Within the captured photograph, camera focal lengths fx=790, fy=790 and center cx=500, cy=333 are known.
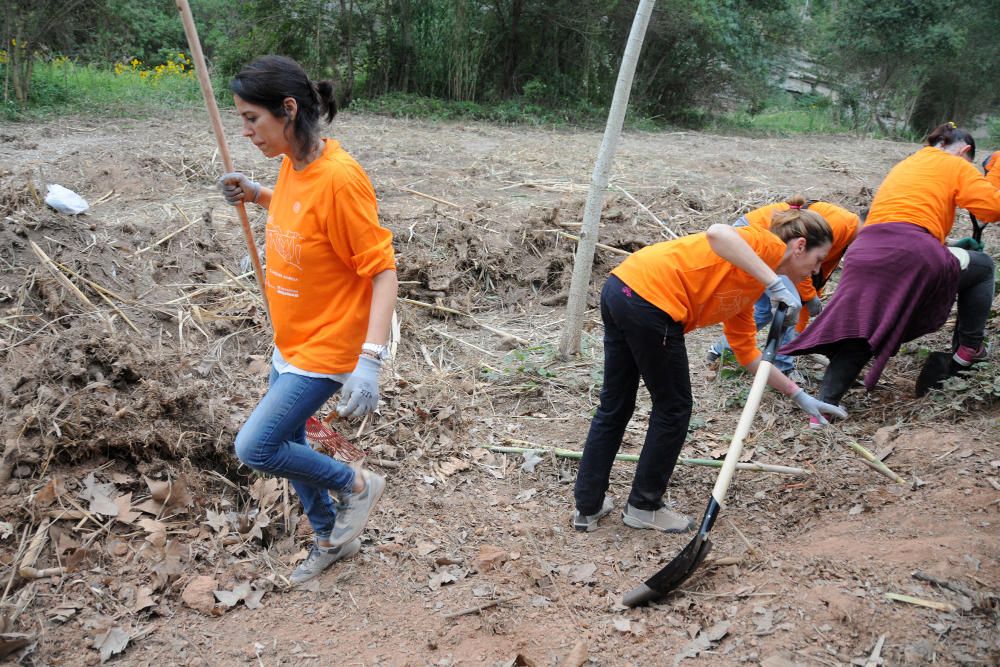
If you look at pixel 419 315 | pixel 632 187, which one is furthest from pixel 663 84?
pixel 419 315

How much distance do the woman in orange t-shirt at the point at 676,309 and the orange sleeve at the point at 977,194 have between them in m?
1.65

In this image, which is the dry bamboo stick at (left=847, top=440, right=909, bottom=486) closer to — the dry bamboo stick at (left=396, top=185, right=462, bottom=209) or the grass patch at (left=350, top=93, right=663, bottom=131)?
the dry bamboo stick at (left=396, top=185, right=462, bottom=209)

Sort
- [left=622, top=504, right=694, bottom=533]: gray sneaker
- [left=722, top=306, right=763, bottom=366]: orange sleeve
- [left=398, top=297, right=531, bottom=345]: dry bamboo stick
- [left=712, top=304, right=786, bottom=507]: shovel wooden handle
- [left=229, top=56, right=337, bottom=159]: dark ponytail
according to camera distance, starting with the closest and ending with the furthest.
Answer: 1. [left=229, top=56, right=337, bottom=159]: dark ponytail
2. [left=712, top=304, right=786, bottom=507]: shovel wooden handle
3. [left=722, top=306, right=763, bottom=366]: orange sleeve
4. [left=622, top=504, right=694, bottom=533]: gray sneaker
5. [left=398, top=297, right=531, bottom=345]: dry bamboo stick

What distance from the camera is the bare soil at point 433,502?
282 cm

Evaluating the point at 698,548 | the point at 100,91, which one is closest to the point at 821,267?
the point at 698,548

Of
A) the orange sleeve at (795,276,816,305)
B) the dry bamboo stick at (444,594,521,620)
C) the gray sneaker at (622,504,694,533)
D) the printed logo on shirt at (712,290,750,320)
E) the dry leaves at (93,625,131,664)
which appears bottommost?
the dry leaves at (93,625,131,664)

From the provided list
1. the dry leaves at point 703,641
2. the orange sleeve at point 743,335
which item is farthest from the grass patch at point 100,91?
the dry leaves at point 703,641

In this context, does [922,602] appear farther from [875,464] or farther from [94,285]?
[94,285]

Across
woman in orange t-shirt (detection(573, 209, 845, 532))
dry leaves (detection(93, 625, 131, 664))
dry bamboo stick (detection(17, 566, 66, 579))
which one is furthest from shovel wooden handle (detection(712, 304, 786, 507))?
dry bamboo stick (detection(17, 566, 66, 579))

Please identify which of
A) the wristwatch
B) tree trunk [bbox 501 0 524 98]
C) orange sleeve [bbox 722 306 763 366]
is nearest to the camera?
the wristwatch

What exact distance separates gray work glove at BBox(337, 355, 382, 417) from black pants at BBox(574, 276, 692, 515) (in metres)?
1.03

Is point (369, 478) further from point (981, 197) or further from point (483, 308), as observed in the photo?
point (981, 197)

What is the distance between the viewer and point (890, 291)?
4.28 metres

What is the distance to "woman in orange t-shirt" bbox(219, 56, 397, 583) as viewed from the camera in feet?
8.25
